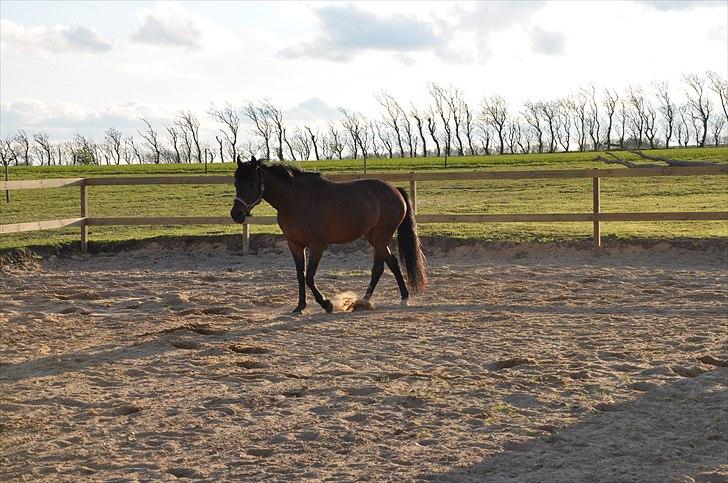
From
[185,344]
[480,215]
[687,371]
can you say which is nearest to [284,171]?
[185,344]

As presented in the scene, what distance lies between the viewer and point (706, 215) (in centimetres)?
1250

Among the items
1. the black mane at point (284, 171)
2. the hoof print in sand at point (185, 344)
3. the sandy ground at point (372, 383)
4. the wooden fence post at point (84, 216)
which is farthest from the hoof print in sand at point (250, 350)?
the wooden fence post at point (84, 216)

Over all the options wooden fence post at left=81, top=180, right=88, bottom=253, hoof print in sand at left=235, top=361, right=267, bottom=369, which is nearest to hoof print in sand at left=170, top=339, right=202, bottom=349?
hoof print in sand at left=235, top=361, right=267, bottom=369

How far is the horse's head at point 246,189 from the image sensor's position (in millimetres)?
8555

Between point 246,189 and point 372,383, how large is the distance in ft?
10.8

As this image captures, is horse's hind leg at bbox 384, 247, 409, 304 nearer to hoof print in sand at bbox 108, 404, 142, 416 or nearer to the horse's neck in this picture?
the horse's neck

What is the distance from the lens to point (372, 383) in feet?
19.2

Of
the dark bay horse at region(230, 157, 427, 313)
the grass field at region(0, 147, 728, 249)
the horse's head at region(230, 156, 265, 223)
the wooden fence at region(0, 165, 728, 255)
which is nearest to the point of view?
the horse's head at region(230, 156, 265, 223)

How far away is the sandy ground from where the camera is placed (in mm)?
4398

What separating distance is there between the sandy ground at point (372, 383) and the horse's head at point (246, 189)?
1.01 meters

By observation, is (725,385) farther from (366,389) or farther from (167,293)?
(167,293)

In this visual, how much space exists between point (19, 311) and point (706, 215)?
8965mm

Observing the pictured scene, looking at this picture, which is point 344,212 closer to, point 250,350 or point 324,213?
point 324,213

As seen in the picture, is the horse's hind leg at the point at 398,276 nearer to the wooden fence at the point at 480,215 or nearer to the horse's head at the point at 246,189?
the horse's head at the point at 246,189
